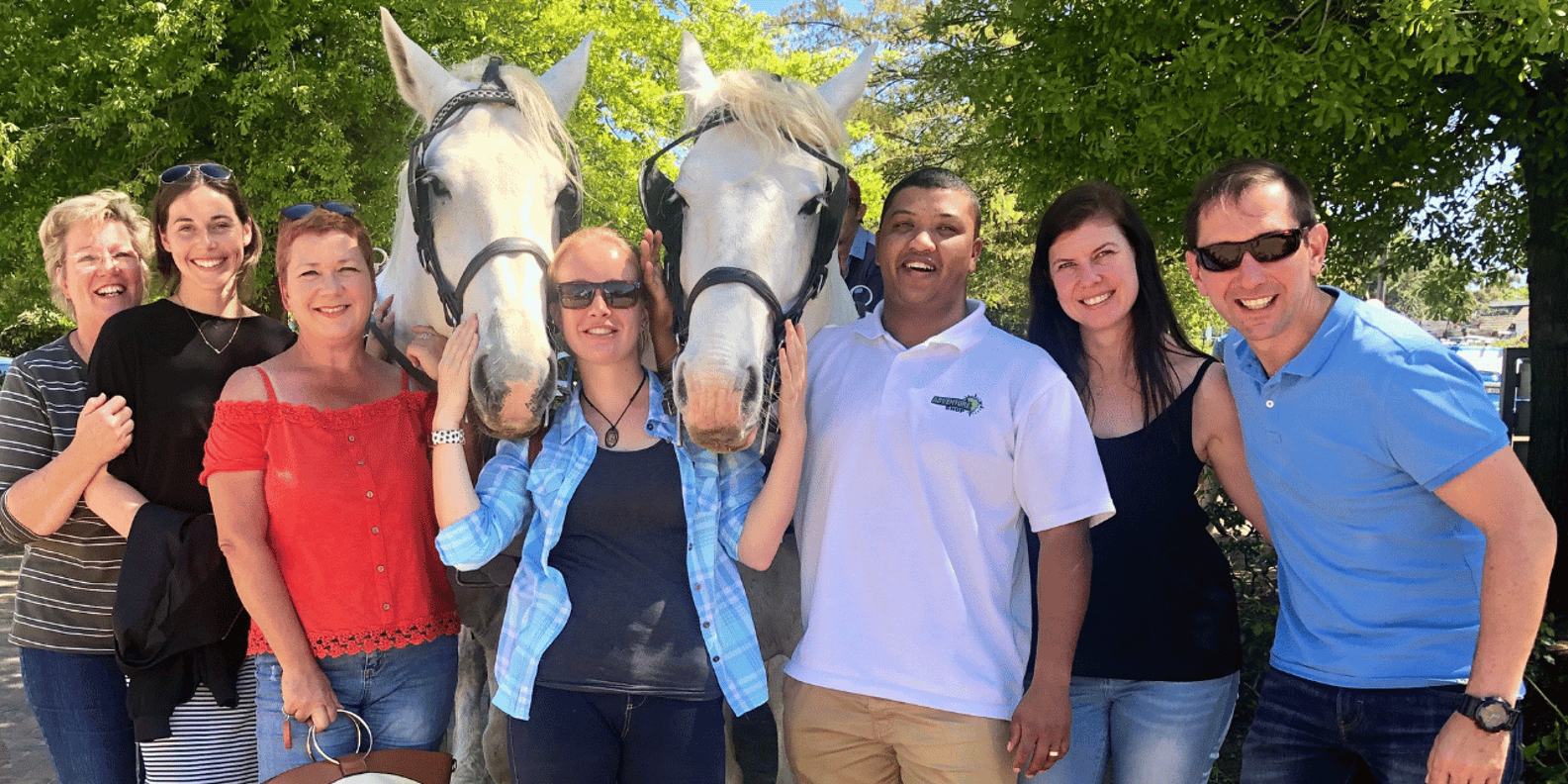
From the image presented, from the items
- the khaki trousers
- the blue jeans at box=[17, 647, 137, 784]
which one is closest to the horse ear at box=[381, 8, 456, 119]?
the blue jeans at box=[17, 647, 137, 784]

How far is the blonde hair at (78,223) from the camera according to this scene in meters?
2.93

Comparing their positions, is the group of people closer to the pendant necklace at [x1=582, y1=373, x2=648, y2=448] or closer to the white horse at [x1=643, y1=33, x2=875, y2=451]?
the pendant necklace at [x1=582, y1=373, x2=648, y2=448]

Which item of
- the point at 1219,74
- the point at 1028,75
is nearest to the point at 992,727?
the point at 1219,74

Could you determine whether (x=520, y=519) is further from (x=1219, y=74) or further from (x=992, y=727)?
(x=1219, y=74)

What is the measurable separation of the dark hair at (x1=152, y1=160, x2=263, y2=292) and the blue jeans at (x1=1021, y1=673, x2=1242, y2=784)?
8.15 feet

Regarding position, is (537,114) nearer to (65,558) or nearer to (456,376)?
(456,376)

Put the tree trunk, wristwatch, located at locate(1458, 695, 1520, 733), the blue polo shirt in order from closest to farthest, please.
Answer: wristwatch, located at locate(1458, 695, 1520, 733) → the blue polo shirt → the tree trunk

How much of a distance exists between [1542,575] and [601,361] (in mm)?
1940

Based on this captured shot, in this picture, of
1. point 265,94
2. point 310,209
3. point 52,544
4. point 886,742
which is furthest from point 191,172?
point 265,94

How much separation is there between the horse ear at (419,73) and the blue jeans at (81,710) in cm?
174

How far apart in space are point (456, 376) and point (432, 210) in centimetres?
58

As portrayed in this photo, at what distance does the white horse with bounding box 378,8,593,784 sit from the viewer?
2.27m

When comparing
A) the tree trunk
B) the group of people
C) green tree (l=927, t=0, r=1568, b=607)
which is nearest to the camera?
the group of people

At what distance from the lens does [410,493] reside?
2344mm
